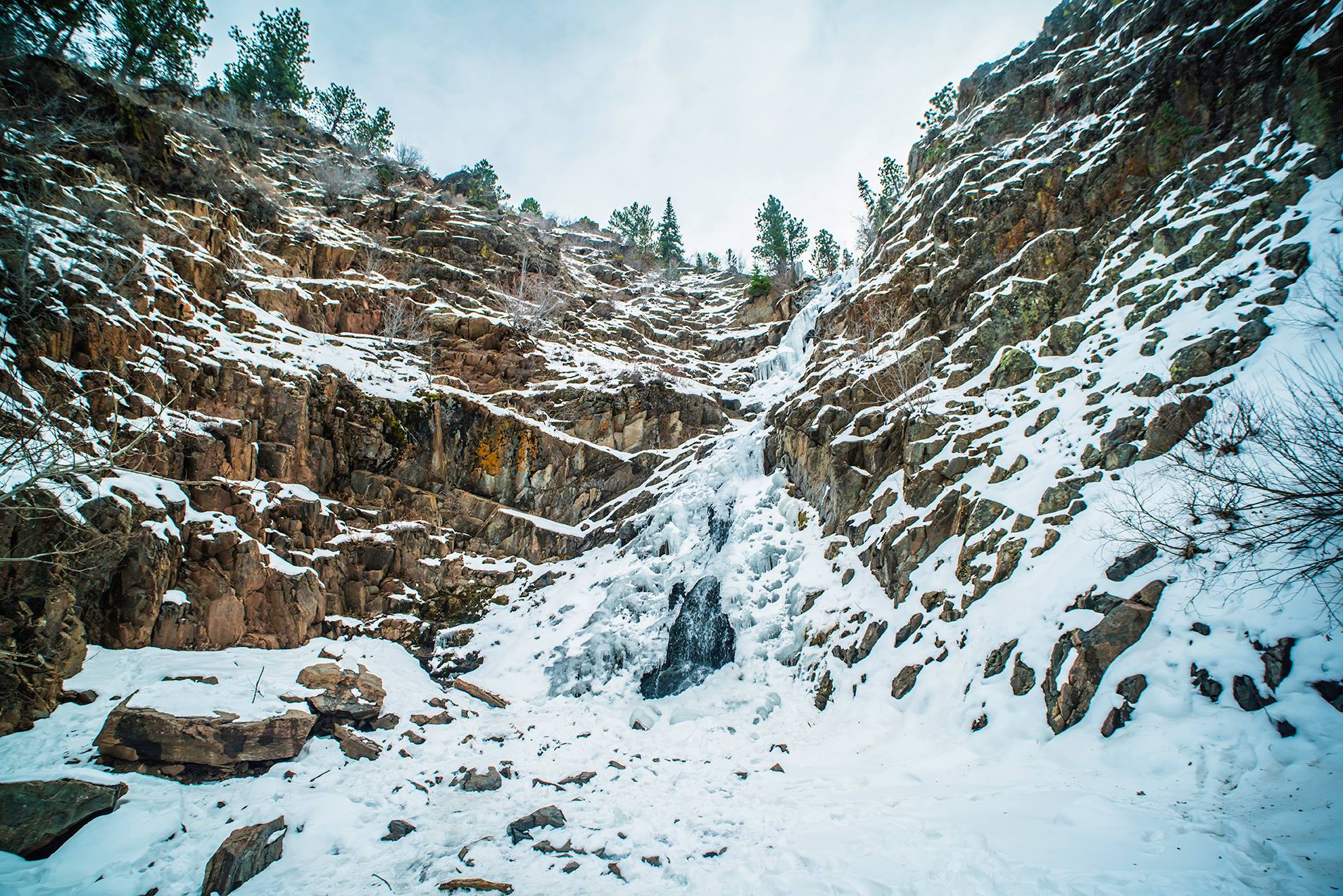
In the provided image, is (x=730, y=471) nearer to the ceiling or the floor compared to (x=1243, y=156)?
nearer to the floor

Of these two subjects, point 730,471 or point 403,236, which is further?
point 403,236

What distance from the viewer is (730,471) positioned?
19.4m

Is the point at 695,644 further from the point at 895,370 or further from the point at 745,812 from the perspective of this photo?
the point at 895,370

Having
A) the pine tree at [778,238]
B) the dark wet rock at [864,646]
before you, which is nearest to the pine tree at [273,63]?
the pine tree at [778,238]

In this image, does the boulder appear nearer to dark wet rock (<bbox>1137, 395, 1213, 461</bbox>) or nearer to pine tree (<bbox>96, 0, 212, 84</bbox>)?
dark wet rock (<bbox>1137, 395, 1213, 461</bbox>)

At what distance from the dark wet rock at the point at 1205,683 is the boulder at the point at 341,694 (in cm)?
1380

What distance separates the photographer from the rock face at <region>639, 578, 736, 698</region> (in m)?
12.8

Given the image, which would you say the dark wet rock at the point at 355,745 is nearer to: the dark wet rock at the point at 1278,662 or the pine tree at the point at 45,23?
the dark wet rock at the point at 1278,662

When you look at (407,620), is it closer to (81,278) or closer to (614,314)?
(81,278)

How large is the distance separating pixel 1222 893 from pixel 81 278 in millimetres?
22513

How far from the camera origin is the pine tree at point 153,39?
2564 centimetres

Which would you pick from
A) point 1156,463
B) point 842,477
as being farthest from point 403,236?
point 1156,463

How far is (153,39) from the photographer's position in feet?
90.2

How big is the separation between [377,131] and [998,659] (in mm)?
57259
